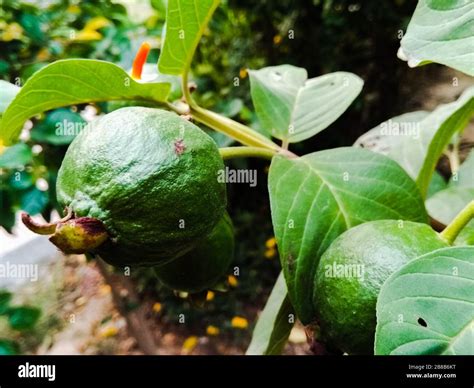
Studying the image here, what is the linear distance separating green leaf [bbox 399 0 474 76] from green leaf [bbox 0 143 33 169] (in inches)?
30.1

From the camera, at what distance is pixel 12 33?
1.33 m

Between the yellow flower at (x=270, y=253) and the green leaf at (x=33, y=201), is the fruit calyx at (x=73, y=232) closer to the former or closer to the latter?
the green leaf at (x=33, y=201)

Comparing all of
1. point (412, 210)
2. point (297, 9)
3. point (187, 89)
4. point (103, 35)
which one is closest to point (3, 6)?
point (103, 35)

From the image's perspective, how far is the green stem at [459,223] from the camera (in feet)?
1.75

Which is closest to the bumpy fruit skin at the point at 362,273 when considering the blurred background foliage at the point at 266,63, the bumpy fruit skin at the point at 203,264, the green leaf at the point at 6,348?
the bumpy fruit skin at the point at 203,264

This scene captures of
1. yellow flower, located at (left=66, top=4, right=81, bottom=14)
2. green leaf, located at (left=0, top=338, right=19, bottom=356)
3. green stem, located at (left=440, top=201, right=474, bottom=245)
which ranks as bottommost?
green leaf, located at (left=0, top=338, right=19, bottom=356)

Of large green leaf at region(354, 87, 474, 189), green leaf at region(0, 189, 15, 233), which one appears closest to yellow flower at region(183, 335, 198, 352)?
green leaf at region(0, 189, 15, 233)

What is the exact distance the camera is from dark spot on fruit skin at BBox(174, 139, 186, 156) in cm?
48

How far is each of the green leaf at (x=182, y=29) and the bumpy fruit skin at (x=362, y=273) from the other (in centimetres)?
27

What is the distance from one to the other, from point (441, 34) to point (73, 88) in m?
0.37

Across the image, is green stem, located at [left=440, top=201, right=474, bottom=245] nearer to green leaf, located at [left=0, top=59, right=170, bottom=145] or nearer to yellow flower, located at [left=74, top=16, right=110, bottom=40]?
green leaf, located at [left=0, top=59, right=170, bottom=145]

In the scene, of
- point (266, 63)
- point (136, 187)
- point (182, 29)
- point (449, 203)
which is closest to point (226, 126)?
point (182, 29)

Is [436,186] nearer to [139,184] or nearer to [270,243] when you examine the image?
[139,184]
